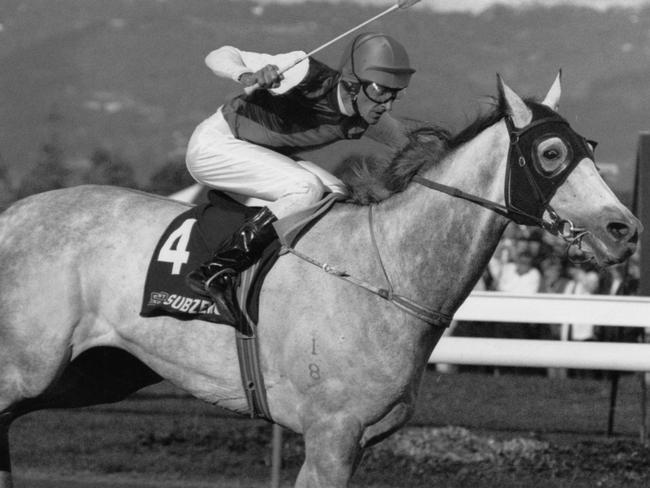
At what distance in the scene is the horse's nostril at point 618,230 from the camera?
14.4 ft

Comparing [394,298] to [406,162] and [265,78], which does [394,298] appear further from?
[265,78]

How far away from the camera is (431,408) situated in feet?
32.5

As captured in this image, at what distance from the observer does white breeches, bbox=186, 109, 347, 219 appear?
5012 millimetres

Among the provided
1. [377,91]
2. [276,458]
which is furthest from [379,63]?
[276,458]

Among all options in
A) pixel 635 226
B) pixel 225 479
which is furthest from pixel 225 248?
pixel 225 479

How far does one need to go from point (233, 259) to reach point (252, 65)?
93cm

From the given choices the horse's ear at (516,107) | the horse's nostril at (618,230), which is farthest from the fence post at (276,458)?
the horse's nostril at (618,230)

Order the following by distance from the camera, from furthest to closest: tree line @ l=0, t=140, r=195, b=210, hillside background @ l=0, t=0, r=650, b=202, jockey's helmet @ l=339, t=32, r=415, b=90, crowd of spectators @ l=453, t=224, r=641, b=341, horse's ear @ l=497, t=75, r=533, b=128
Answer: hillside background @ l=0, t=0, r=650, b=202 < tree line @ l=0, t=140, r=195, b=210 < crowd of spectators @ l=453, t=224, r=641, b=341 < jockey's helmet @ l=339, t=32, r=415, b=90 < horse's ear @ l=497, t=75, r=533, b=128

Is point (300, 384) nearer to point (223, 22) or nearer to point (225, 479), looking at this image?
point (225, 479)

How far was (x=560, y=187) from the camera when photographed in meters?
4.54

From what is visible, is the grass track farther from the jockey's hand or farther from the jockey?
the jockey's hand

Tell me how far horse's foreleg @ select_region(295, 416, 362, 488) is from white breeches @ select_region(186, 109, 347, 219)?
3.00ft

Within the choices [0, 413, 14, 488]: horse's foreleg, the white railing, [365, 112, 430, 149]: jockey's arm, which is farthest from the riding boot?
the white railing

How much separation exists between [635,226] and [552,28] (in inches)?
Answer: 908
